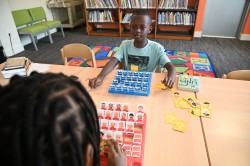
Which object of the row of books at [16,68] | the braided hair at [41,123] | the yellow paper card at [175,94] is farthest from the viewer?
the row of books at [16,68]

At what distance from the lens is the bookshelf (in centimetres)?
395

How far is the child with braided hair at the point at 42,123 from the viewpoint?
0.33 meters

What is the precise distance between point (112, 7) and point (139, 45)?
3.12 meters

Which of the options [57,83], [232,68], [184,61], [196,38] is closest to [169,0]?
[196,38]

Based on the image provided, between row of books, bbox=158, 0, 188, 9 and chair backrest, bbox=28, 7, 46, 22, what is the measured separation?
9.17ft

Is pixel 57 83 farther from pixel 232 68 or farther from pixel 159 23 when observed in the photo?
pixel 159 23

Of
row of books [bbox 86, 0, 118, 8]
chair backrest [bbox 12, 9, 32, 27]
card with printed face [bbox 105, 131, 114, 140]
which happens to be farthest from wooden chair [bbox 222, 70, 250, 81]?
chair backrest [bbox 12, 9, 32, 27]

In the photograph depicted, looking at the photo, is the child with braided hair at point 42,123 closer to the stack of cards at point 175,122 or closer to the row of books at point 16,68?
the stack of cards at point 175,122

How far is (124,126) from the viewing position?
2.66 ft

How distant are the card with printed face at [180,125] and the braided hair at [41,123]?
21.4 inches

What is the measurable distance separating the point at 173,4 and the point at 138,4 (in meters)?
0.76

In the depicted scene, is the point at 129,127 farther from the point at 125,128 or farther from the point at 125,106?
the point at 125,106

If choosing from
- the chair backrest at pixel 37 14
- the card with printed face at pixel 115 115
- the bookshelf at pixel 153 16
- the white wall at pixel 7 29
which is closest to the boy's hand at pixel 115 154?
the card with printed face at pixel 115 115

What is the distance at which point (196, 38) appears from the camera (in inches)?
168
